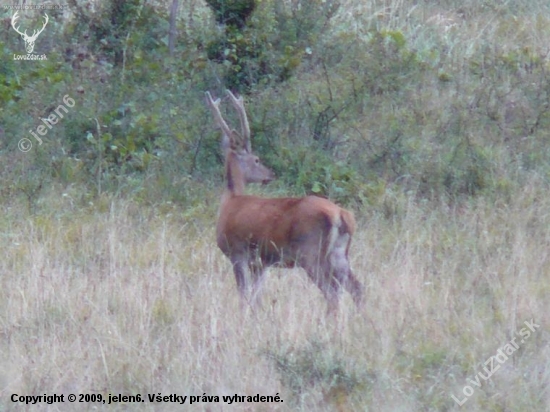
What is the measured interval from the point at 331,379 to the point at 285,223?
197 cm

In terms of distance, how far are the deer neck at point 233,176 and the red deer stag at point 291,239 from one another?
0.33m

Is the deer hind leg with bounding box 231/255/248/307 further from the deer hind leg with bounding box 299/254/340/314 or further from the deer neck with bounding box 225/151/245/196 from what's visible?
the deer neck with bounding box 225/151/245/196

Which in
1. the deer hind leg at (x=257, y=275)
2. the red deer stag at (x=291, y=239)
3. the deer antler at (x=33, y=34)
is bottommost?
the deer hind leg at (x=257, y=275)

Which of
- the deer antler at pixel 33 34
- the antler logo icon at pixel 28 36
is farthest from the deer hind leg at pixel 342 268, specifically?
the deer antler at pixel 33 34

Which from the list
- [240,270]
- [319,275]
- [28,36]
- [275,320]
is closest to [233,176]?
[240,270]

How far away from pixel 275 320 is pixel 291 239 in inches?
40.1

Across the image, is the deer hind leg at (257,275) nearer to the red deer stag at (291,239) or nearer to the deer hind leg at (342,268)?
the red deer stag at (291,239)

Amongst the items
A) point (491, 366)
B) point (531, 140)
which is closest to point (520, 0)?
point (531, 140)

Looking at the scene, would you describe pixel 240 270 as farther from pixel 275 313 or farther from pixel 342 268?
pixel 275 313

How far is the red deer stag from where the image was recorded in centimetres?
741

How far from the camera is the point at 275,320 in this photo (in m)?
6.64

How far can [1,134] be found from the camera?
12.1 m

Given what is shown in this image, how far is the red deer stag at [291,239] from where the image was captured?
7.41 metres

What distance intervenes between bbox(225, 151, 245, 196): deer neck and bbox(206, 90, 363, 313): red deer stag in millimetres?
Answer: 325
